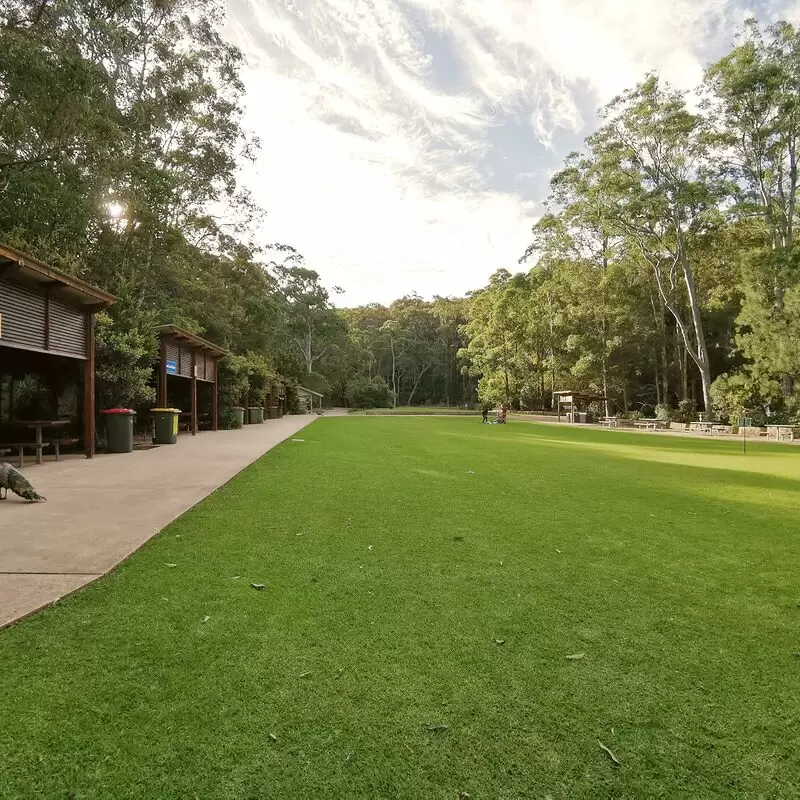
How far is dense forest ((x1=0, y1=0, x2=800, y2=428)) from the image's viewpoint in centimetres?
1378

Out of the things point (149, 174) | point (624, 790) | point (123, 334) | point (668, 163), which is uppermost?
point (668, 163)

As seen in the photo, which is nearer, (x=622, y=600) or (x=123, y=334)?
(x=622, y=600)

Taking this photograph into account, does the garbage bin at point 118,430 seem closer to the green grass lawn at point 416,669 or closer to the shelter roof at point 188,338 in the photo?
the shelter roof at point 188,338

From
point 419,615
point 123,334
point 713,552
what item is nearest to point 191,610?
point 419,615

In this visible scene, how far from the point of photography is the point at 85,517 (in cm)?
541

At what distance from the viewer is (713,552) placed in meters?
4.27

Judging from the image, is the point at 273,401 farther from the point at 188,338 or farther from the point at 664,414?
the point at 664,414

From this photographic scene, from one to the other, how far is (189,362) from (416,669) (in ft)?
59.1

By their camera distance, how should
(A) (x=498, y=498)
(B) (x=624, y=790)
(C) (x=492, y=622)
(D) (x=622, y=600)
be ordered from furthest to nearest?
1. (A) (x=498, y=498)
2. (D) (x=622, y=600)
3. (C) (x=492, y=622)
4. (B) (x=624, y=790)

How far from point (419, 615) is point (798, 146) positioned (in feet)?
102

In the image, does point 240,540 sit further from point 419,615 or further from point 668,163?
point 668,163

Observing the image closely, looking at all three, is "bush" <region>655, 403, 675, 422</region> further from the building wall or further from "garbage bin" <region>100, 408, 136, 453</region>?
the building wall

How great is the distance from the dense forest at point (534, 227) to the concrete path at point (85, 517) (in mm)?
5154

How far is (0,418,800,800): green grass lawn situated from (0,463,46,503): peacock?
290 cm
